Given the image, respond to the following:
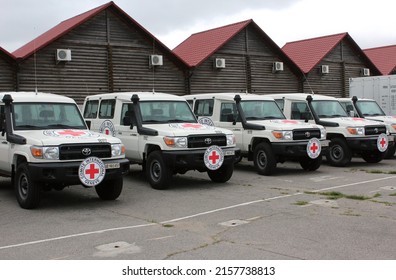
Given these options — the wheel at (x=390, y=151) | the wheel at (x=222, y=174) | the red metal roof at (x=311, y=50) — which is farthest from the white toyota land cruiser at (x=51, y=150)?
the red metal roof at (x=311, y=50)

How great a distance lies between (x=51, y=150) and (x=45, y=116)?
4.94 ft

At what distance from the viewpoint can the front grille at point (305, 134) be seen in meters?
12.7

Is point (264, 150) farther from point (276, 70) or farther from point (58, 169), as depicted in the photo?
point (276, 70)

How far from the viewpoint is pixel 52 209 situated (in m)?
8.91

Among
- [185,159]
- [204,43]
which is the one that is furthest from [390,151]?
[204,43]

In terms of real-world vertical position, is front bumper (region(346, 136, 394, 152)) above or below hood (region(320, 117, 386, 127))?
below

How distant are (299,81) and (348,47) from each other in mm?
5393

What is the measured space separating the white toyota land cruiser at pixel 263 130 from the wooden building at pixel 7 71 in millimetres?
7680

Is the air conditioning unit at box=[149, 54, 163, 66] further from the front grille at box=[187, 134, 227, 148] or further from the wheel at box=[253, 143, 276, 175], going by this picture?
the front grille at box=[187, 134, 227, 148]

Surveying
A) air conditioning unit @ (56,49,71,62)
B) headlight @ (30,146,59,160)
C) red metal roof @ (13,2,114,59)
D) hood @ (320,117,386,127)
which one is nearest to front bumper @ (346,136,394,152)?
hood @ (320,117,386,127)

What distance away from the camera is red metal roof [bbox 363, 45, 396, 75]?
34.3 m

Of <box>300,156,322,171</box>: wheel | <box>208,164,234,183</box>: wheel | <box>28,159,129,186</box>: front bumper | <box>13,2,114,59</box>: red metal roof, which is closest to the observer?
<box>28,159,129,186</box>: front bumper

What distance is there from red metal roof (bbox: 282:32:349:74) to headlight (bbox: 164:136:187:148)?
19689 mm

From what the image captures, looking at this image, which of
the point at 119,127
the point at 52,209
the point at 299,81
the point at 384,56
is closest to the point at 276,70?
the point at 299,81
